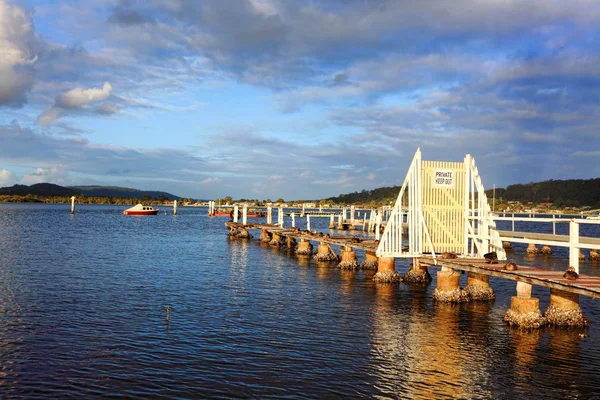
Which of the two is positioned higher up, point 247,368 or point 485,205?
point 485,205

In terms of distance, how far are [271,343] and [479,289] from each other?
16.2 m

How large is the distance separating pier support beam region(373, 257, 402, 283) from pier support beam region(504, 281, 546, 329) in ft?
45.8

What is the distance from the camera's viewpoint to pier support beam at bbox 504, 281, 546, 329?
2439cm

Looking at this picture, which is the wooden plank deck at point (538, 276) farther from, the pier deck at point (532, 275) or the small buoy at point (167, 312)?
the small buoy at point (167, 312)

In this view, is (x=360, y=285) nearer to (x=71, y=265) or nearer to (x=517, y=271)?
(x=517, y=271)

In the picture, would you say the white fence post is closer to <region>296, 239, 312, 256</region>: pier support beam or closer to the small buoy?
the small buoy

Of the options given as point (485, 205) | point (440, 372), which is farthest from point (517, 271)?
point (440, 372)

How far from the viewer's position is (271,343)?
2238 centimetres

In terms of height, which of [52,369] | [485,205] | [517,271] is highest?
[485,205]

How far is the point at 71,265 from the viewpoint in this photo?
155ft

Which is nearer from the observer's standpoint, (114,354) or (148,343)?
(114,354)

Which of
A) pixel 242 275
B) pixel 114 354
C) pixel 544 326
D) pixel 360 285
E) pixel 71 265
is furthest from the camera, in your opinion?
Answer: pixel 71 265

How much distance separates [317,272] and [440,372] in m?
27.0

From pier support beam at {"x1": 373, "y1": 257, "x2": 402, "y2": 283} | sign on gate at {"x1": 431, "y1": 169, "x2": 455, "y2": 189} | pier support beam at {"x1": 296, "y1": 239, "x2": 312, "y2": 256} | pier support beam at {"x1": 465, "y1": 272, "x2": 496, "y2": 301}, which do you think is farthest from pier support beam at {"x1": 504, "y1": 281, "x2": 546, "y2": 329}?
pier support beam at {"x1": 296, "y1": 239, "x2": 312, "y2": 256}
